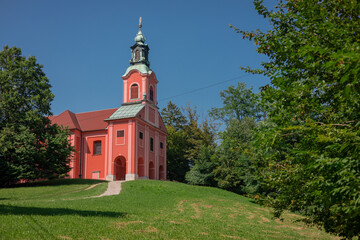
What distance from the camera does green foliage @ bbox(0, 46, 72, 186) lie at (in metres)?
24.8

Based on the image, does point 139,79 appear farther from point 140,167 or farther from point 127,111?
point 140,167

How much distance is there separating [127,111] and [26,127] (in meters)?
11.4

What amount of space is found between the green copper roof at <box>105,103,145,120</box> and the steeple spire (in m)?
6.38

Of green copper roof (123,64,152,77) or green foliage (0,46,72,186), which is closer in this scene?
green foliage (0,46,72,186)

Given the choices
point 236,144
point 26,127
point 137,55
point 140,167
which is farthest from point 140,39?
point 236,144

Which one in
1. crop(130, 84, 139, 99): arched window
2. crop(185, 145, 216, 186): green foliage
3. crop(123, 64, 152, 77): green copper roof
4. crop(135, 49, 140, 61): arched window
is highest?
crop(135, 49, 140, 61): arched window

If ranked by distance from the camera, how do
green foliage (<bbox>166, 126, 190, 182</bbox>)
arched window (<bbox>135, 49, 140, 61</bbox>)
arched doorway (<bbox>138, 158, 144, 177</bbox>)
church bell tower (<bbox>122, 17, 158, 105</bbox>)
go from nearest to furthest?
arched doorway (<bbox>138, 158, 144, 177</bbox>) < church bell tower (<bbox>122, 17, 158, 105</bbox>) < arched window (<bbox>135, 49, 140, 61</bbox>) < green foliage (<bbox>166, 126, 190, 182</bbox>)

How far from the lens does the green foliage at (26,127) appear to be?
81.4 ft

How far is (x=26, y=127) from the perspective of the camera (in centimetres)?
2575

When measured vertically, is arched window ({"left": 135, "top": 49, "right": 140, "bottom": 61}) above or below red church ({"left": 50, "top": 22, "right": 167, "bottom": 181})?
above

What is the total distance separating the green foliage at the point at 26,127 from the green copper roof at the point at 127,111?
22.7 ft

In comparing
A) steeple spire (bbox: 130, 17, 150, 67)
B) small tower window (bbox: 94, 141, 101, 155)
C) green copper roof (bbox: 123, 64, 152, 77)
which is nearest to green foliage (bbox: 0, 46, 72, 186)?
small tower window (bbox: 94, 141, 101, 155)

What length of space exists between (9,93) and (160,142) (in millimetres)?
18770

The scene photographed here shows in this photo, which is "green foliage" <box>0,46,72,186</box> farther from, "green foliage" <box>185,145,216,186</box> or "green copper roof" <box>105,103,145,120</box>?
"green foliage" <box>185,145,216,186</box>
